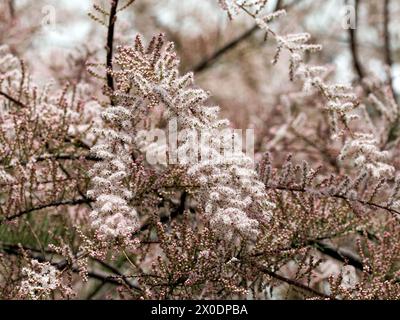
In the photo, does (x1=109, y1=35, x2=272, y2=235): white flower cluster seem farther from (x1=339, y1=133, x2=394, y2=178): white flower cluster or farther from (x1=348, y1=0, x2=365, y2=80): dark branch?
(x1=348, y1=0, x2=365, y2=80): dark branch

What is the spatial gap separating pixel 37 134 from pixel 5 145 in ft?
0.45

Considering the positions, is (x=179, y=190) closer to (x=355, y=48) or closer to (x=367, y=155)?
(x=367, y=155)

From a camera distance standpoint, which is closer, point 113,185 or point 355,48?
point 113,185

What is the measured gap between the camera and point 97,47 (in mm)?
3602

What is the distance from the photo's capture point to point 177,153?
82.7 inches

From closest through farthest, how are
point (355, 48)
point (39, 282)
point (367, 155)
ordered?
1. point (39, 282)
2. point (367, 155)
3. point (355, 48)

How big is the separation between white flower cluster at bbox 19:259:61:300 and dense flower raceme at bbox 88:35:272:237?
0.21 metres

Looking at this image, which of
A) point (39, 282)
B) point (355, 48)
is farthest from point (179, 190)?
point (355, 48)

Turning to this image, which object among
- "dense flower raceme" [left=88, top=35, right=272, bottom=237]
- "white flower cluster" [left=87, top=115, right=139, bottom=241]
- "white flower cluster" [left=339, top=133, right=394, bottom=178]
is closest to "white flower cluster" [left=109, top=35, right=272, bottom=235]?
"dense flower raceme" [left=88, top=35, right=272, bottom=237]

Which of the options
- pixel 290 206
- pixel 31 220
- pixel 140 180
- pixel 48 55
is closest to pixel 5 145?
pixel 31 220

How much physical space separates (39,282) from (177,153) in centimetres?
55

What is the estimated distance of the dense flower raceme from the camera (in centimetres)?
194

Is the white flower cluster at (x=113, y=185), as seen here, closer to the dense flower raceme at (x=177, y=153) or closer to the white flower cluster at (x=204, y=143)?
the dense flower raceme at (x=177, y=153)

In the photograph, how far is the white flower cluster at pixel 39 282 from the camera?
78.0 inches
